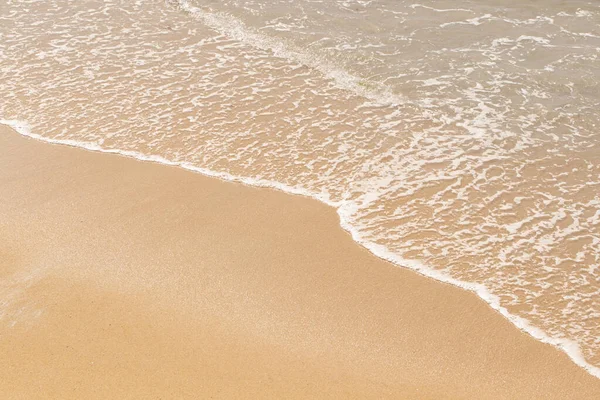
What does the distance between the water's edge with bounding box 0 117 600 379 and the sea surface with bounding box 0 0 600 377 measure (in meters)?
0.02

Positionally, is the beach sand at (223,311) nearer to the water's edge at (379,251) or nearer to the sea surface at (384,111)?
the water's edge at (379,251)

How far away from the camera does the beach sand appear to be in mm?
4148

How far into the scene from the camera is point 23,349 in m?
4.34

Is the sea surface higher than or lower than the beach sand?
higher

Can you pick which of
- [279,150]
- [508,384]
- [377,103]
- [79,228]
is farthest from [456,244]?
[79,228]

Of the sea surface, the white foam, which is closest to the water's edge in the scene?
the sea surface

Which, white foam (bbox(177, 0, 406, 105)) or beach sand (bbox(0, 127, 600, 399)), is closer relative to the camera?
beach sand (bbox(0, 127, 600, 399))

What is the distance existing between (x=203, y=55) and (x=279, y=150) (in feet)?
9.25

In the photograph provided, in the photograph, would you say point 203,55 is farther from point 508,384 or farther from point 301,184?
point 508,384

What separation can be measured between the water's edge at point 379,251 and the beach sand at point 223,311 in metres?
0.07

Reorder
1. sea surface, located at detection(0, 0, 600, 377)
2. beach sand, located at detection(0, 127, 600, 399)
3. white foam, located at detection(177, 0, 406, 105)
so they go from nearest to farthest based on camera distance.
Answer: beach sand, located at detection(0, 127, 600, 399), sea surface, located at detection(0, 0, 600, 377), white foam, located at detection(177, 0, 406, 105)

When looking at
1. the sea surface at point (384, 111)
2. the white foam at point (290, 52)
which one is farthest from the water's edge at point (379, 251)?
the white foam at point (290, 52)

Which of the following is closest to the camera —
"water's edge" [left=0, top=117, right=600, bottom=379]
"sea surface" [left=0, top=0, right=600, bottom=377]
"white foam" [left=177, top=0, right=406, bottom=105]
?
"water's edge" [left=0, top=117, right=600, bottom=379]

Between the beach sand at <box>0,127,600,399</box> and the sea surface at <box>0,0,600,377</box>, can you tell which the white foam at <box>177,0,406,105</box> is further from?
the beach sand at <box>0,127,600,399</box>
